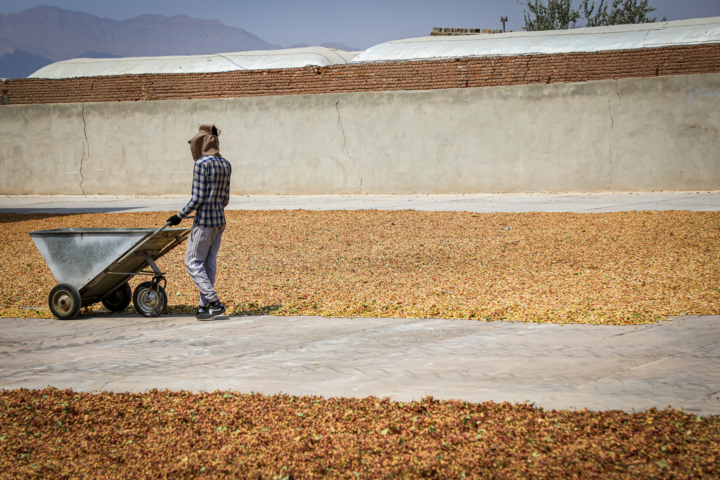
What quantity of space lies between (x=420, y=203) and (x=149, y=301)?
9.99 meters

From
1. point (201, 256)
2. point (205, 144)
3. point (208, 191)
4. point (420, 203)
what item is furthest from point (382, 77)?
point (201, 256)

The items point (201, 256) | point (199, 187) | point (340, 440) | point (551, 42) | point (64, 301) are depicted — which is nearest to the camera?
point (340, 440)

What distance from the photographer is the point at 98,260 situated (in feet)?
17.7

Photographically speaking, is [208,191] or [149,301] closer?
[208,191]

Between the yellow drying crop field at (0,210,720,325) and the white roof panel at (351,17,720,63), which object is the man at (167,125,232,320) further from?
the white roof panel at (351,17,720,63)

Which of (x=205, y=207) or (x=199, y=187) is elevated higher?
(x=199, y=187)

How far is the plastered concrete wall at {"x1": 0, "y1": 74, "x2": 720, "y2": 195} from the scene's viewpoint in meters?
15.5

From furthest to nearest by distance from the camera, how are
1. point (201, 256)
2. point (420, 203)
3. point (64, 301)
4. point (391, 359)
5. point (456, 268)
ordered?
point (420, 203) → point (456, 268) → point (64, 301) → point (201, 256) → point (391, 359)

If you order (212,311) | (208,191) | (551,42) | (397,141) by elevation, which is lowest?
(212,311)

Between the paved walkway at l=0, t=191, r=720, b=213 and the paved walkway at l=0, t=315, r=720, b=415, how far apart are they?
326 inches

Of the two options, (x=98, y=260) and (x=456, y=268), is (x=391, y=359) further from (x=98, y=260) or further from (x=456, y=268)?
(x=456, y=268)

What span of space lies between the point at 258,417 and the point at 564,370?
1.96 metres

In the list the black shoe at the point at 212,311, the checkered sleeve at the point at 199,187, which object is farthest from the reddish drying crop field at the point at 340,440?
the checkered sleeve at the point at 199,187

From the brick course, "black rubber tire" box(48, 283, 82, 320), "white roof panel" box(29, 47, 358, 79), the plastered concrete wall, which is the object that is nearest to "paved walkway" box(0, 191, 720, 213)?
the plastered concrete wall
